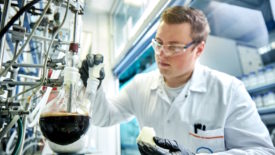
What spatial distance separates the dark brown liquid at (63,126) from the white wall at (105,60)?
2329 millimetres

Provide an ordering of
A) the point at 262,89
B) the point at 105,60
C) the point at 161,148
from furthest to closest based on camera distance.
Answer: the point at 105,60, the point at 262,89, the point at 161,148

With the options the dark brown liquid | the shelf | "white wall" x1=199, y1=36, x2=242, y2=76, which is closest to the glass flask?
the dark brown liquid

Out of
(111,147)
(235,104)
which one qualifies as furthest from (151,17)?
(111,147)

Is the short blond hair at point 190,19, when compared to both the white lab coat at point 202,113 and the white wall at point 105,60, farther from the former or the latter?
the white wall at point 105,60

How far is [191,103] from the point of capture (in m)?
1.23

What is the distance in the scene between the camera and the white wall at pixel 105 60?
2.81 metres

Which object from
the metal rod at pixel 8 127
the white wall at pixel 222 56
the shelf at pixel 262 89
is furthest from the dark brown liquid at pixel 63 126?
the white wall at pixel 222 56

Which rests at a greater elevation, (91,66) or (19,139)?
(91,66)

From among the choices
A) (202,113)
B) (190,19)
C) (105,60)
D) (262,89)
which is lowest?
(202,113)

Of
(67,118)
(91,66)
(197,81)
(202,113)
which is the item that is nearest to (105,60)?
(197,81)

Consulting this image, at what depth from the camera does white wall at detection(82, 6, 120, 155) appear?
2.81m

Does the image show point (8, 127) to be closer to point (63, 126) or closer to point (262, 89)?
point (63, 126)

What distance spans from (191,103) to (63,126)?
0.92m

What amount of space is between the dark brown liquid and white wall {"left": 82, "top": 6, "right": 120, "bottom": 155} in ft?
7.64
